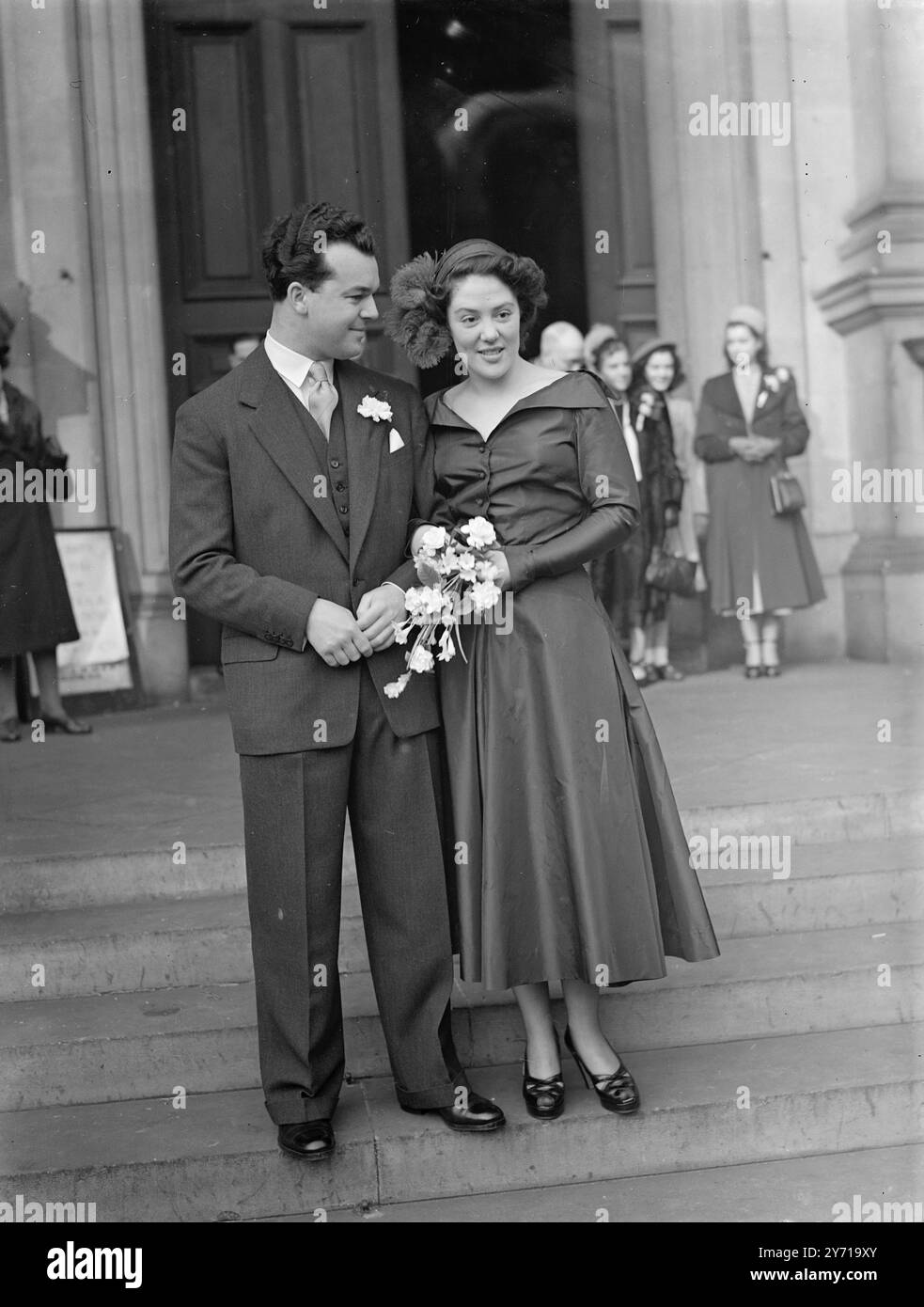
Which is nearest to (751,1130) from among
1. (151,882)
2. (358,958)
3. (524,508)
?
(358,958)

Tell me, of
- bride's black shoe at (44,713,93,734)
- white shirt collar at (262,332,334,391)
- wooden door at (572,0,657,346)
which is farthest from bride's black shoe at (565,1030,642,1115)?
wooden door at (572,0,657,346)

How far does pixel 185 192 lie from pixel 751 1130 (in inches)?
218

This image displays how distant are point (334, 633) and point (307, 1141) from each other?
1.13 m

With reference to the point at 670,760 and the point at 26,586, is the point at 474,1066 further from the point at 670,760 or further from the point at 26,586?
the point at 26,586

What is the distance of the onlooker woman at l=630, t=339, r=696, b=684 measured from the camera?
23.7 ft

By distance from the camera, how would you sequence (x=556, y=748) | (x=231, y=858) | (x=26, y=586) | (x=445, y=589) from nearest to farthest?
(x=445, y=589)
(x=556, y=748)
(x=231, y=858)
(x=26, y=586)

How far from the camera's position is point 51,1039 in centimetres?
363

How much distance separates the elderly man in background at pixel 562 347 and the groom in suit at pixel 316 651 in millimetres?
4052

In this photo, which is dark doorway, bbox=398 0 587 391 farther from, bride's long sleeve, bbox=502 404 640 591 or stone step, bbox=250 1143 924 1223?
stone step, bbox=250 1143 924 1223

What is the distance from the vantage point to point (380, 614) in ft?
10.3

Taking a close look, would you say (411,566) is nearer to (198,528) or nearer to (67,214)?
(198,528)

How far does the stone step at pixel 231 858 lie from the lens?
4.30 metres

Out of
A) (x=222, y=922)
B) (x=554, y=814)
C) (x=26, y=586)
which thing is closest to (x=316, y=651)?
(x=554, y=814)

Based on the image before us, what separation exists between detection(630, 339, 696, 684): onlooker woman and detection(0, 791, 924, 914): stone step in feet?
8.75
